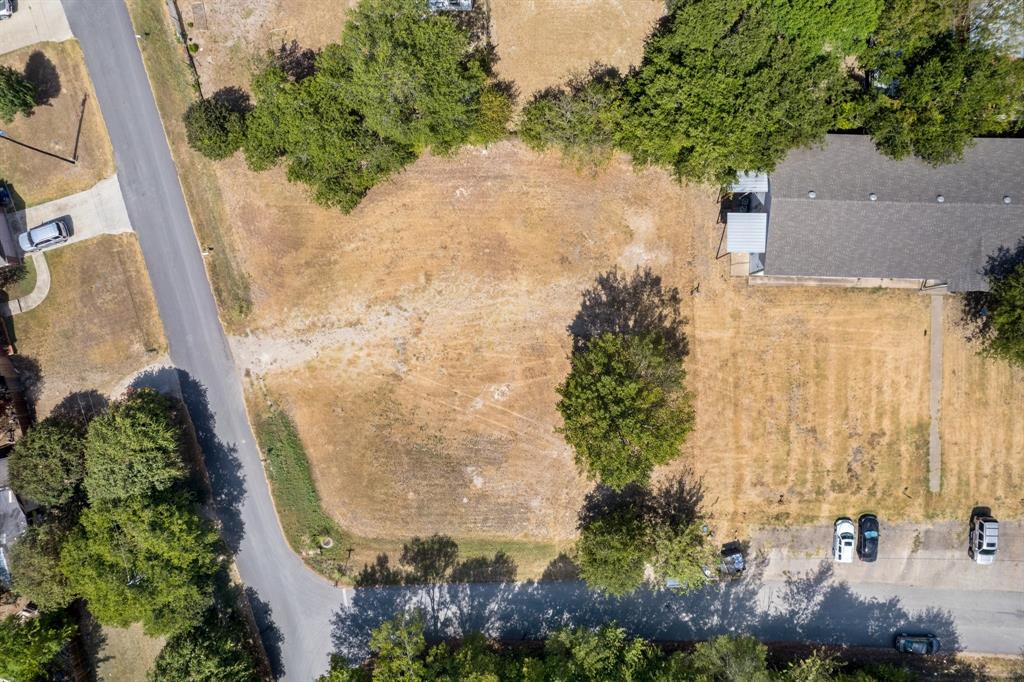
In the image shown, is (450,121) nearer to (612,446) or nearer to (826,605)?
(612,446)

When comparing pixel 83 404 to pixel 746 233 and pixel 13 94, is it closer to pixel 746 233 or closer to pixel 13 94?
pixel 13 94

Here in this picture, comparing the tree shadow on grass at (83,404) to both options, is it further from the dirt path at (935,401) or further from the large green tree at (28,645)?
the dirt path at (935,401)

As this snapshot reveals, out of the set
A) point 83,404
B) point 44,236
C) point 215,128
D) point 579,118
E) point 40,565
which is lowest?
point 40,565

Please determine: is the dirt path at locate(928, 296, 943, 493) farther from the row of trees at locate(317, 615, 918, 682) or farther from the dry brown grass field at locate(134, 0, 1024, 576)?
the row of trees at locate(317, 615, 918, 682)

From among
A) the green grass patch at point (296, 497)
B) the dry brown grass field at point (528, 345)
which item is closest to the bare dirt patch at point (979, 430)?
the dry brown grass field at point (528, 345)

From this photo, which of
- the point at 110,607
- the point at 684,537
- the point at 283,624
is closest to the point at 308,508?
the point at 283,624

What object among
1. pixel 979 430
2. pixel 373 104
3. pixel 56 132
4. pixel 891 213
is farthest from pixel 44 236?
pixel 979 430
